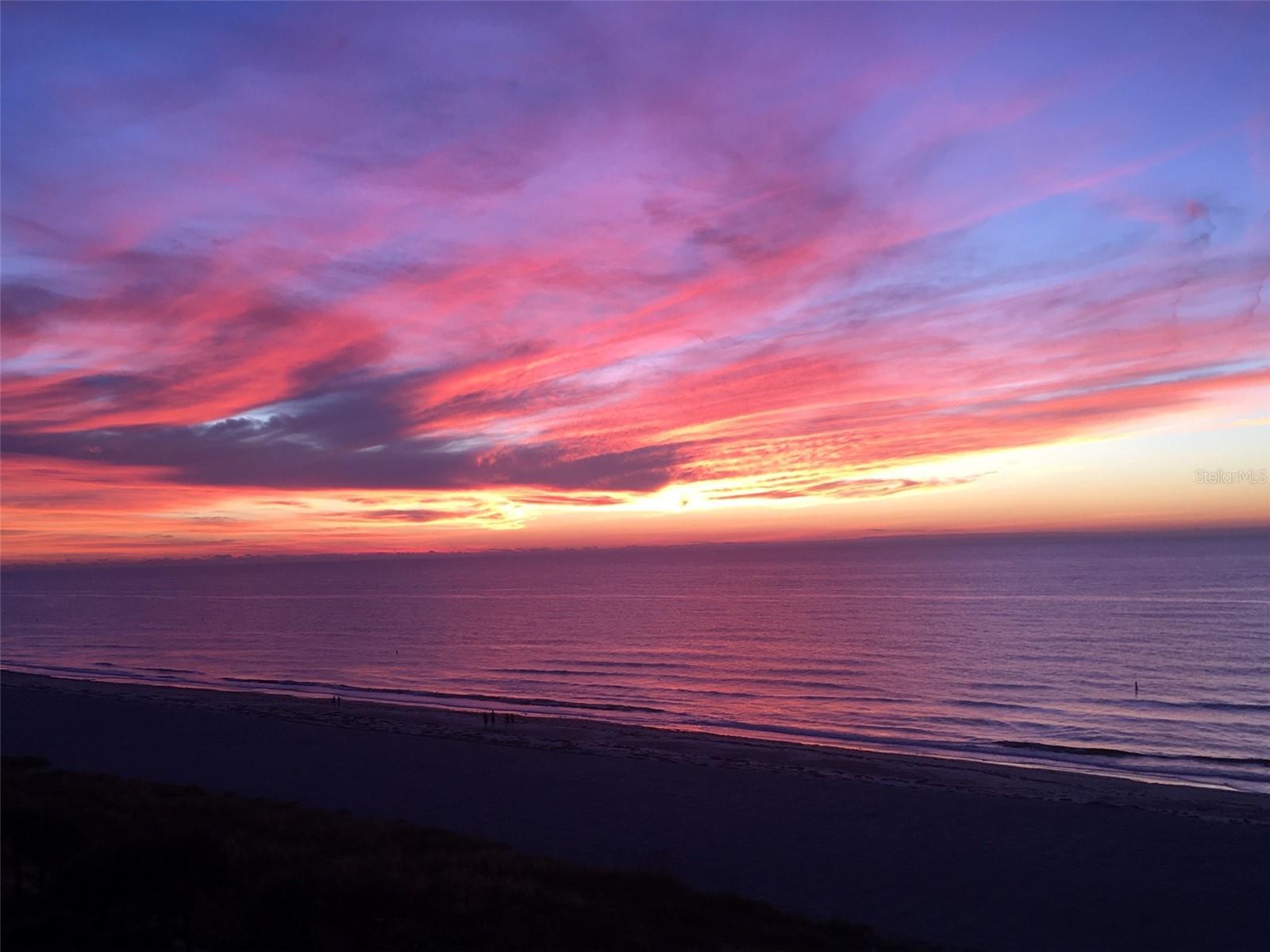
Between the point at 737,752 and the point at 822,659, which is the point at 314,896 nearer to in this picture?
the point at 737,752

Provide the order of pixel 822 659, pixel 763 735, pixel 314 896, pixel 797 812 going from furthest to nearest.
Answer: pixel 822 659, pixel 763 735, pixel 797 812, pixel 314 896

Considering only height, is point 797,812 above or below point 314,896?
below

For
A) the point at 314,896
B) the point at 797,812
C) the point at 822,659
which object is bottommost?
the point at 822,659

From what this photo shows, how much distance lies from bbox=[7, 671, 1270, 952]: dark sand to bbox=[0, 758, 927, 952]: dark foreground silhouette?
3236 mm

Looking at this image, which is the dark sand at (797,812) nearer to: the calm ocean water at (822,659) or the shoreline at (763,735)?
the shoreline at (763,735)

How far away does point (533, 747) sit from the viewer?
107 ft

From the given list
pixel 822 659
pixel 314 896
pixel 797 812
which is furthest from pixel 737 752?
pixel 822 659

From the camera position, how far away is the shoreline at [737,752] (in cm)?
2595

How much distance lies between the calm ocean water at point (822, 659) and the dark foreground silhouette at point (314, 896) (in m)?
22.4

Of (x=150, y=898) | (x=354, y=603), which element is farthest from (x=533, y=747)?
(x=354, y=603)

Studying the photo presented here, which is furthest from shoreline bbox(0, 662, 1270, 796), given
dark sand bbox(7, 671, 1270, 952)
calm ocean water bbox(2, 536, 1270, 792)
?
dark sand bbox(7, 671, 1270, 952)

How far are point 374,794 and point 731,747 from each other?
14154 millimetres

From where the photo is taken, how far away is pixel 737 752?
1271 inches

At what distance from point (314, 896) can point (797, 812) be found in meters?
14.6
